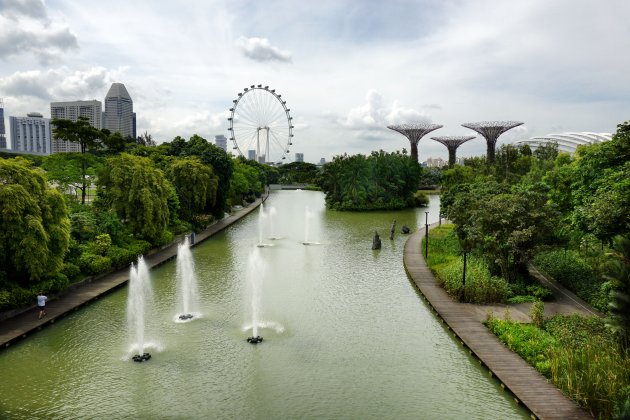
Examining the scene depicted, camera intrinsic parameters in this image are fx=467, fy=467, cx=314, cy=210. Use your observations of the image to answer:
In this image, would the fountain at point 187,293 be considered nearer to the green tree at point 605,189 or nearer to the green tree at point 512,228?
the green tree at point 512,228

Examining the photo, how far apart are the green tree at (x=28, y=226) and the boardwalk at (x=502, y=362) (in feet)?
53.9

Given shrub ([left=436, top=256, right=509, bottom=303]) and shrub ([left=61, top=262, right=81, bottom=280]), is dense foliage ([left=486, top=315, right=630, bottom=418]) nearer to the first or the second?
shrub ([left=436, top=256, right=509, bottom=303])

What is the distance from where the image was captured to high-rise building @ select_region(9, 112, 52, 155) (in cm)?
15738

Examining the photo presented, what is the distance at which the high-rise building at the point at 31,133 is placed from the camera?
157m

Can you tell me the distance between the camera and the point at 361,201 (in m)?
60.7

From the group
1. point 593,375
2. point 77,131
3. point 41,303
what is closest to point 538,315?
point 593,375

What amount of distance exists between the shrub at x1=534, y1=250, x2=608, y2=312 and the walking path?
2141 centimetres

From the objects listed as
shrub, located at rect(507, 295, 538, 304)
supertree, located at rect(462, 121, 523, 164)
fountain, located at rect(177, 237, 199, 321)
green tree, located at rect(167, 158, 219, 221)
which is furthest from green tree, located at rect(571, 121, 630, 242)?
supertree, located at rect(462, 121, 523, 164)

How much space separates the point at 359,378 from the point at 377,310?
21.0 ft

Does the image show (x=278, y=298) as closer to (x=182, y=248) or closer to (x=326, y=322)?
(x=326, y=322)

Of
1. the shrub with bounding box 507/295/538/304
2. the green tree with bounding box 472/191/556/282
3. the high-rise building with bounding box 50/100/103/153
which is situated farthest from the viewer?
the high-rise building with bounding box 50/100/103/153

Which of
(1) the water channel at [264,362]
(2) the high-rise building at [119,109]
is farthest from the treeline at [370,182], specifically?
(2) the high-rise building at [119,109]

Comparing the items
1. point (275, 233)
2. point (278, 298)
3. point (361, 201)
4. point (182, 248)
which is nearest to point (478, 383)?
point (278, 298)

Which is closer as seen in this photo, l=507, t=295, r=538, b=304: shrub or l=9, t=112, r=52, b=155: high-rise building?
l=507, t=295, r=538, b=304: shrub
